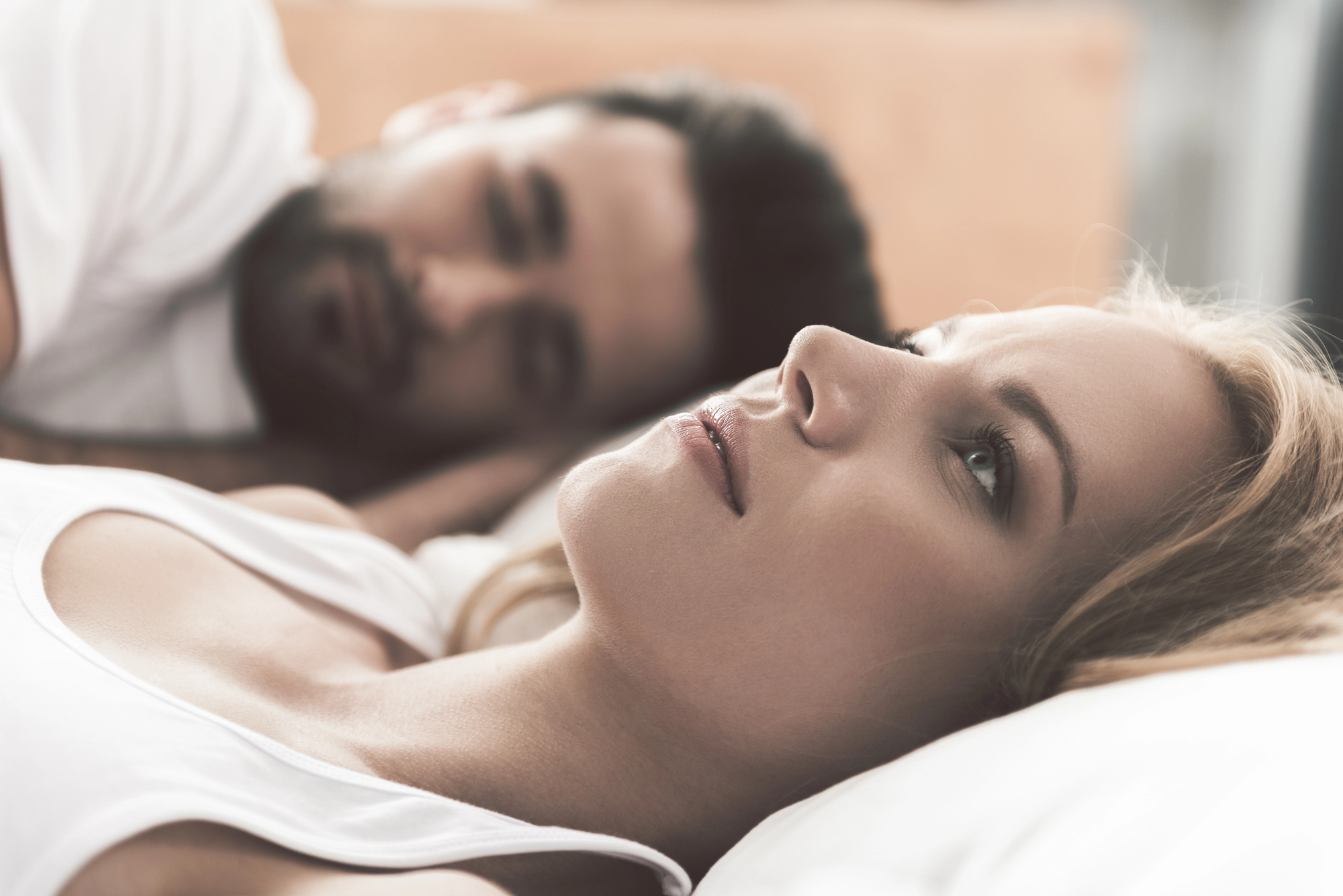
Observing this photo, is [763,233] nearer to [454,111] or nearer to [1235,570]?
[454,111]

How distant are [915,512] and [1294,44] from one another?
9.02 feet

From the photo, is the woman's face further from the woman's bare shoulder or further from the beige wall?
the beige wall

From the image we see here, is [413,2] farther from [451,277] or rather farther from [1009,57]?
[1009,57]

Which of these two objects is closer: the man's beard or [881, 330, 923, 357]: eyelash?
[881, 330, 923, 357]: eyelash

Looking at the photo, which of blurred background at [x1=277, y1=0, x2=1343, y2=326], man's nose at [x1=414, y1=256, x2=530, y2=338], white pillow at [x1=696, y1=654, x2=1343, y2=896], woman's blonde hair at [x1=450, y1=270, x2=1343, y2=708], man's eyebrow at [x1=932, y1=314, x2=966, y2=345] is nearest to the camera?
white pillow at [x1=696, y1=654, x2=1343, y2=896]

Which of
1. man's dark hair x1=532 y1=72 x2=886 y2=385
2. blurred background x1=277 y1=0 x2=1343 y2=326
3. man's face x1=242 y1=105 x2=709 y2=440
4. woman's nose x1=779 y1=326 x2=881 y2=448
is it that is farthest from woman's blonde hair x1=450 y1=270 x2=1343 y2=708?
blurred background x1=277 y1=0 x2=1343 y2=326

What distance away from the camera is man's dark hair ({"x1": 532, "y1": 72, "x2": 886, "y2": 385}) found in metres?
1.47

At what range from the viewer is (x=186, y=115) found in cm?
136

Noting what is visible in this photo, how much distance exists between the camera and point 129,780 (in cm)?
53

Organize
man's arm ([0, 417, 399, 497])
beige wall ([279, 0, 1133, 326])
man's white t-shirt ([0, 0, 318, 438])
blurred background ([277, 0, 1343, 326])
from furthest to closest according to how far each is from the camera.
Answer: beige wall ([279, 0, 1133, 326]), blurred background ([277, 0, 1343, 326]), man's arm ([0, 417, 399, 497]), man's white t-shirt ([0, 0, 318, 438])

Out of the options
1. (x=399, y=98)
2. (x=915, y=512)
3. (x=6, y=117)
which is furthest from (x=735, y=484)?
(x=399, y=98)

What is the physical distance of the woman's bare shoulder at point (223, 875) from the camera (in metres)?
0.52

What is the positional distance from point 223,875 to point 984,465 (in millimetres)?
547

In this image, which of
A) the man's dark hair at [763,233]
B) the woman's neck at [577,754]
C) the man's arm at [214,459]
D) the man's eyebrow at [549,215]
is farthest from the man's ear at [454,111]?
the woman's neck at [577,754]
